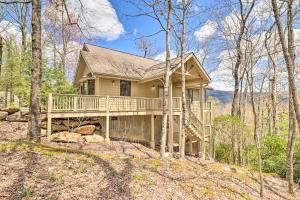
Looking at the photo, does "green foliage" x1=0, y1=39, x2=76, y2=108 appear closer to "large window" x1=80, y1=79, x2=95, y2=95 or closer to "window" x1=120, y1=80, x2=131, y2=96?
"large window" x1=80, y1=79, x2=95, y2=95

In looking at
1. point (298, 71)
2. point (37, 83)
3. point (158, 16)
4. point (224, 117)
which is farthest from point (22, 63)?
point (298, 71)

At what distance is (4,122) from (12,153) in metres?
7.24

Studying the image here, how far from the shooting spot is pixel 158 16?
31.2 ft

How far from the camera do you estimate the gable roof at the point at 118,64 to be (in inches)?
524

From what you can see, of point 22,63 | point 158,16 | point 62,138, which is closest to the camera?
point 158,16

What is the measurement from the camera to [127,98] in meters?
13.2

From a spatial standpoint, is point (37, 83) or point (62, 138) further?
point (62, 138)

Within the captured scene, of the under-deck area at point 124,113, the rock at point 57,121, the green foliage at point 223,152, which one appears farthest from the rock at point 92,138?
the green foliage at point 223,152

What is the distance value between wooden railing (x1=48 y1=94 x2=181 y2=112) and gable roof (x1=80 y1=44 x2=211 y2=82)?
1.92m

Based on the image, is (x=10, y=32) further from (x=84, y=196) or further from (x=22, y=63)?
(x=84, y=196)

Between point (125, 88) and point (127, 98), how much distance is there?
6.85 ft

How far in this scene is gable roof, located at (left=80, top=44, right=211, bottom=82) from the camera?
1331cm

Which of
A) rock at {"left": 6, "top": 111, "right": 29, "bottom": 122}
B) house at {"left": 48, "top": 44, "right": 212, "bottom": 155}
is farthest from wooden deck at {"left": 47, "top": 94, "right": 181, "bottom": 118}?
rock at {"left": 6, "top": 111, "right": 29, "bottom": 122}

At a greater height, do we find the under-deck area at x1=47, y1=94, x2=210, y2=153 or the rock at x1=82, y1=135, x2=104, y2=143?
the under-deck area at x1=47, y1=94, x2=210, y2=153
